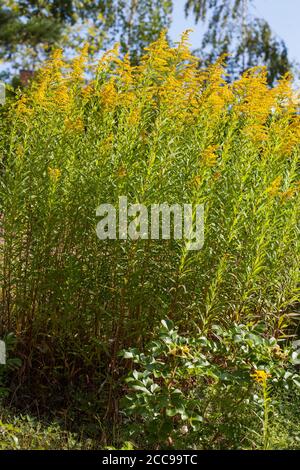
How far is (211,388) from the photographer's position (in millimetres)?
4223

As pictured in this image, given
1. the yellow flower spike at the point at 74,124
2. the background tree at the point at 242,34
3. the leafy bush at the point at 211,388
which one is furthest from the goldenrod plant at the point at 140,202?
the background tree at the point at 242,34

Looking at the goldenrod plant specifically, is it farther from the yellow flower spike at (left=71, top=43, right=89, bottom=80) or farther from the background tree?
the background tree

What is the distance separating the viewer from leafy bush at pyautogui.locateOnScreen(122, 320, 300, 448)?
3.70m

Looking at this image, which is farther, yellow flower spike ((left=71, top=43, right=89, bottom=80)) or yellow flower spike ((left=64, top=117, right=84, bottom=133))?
yellow flower spike ((left=71, top=43, right=89, bottom=80))

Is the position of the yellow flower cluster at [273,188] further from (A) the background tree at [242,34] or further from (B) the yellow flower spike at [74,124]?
(A) the background tree at [242,34]

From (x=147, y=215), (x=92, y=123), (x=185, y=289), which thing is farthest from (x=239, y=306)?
(x=92, y=123)

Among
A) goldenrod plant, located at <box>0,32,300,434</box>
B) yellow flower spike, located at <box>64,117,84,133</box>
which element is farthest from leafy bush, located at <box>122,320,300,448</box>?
yellow flower spike, located at <box>64,117,84,133</box>

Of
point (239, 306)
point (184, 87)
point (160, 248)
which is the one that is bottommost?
point (239, 306)

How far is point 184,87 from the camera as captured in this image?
184 inches

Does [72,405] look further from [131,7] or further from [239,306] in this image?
[131,7]

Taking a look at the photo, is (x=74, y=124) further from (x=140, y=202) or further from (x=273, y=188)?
(x=273, y=188)

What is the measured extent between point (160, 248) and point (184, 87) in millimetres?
1075

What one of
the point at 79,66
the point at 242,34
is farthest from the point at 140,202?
the point at 242,34

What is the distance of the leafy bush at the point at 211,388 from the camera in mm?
3695
